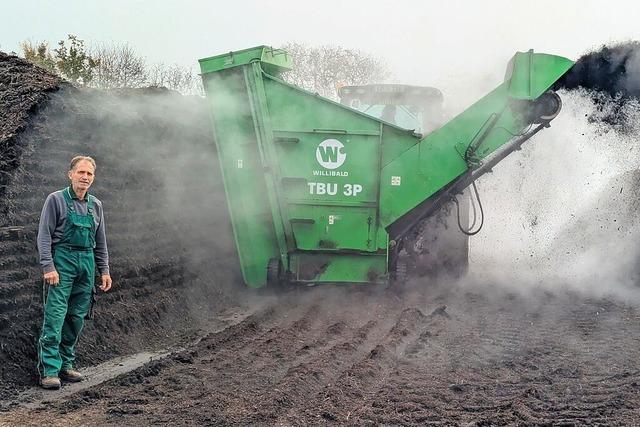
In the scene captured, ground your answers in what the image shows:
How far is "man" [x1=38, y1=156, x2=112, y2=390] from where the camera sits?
4832 mm

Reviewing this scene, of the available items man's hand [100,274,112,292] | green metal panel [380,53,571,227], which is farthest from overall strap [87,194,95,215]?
green metal panel [380,53,571,227]

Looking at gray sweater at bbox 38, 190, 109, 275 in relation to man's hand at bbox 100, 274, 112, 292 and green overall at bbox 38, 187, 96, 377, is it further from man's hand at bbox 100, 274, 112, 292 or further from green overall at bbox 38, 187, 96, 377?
man's hand at bbox 100, 274, 112, 292

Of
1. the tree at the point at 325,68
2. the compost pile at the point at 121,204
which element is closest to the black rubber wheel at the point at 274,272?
the compost pile at the point at 121,204

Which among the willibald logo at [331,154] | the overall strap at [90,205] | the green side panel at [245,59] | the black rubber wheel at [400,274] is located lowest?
the black rubber wheel at [400,274]

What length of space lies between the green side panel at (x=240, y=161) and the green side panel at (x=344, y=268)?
0.47m

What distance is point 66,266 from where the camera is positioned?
16.3 feet

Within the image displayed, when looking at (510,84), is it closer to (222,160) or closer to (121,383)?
(222,160)

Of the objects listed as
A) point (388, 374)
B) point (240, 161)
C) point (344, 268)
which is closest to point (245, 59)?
point (240, 161)

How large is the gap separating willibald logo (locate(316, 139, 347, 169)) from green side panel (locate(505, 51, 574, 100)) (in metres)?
2.01

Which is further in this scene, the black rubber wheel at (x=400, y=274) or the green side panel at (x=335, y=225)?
the black rubber wheel at (x=400, y=274)

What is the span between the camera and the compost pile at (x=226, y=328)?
4.31 metres

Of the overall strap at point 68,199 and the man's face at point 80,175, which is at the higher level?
the man's face at point 80,175

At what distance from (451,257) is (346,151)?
242 centimetres

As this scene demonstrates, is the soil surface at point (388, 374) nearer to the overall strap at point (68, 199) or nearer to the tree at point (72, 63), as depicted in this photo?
the overall strap at point (68, 199)
